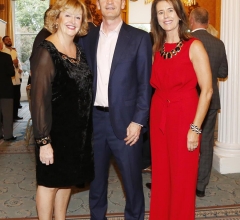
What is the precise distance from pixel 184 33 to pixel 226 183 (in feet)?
6.96

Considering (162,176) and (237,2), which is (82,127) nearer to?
(162,176)

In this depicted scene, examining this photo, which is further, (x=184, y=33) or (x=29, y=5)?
(x=29, y=5)

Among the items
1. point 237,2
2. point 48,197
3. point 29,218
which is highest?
point 237,2

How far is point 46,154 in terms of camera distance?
2.17 m

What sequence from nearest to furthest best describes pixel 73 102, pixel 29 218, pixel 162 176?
1. pixel 73 102
2. pixel 162 176
3. pixel 29 218

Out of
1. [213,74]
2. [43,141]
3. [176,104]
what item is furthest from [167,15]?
[213,74]

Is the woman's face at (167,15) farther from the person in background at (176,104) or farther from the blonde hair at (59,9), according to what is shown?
the blonde hair at (59,9)

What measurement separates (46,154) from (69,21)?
2.70ft

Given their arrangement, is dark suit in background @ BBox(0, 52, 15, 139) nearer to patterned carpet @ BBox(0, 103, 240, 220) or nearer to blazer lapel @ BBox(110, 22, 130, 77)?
patterned carpet @ BBox(0, 103, 240, 220)

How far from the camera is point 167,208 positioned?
8.43 feet

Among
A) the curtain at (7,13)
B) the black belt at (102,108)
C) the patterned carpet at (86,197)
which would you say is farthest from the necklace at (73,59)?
the curtain at (7,13)

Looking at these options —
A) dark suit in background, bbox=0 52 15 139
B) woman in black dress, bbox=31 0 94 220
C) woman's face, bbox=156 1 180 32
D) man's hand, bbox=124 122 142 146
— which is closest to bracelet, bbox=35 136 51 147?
woman in black dress, bbox=31 0 94 220

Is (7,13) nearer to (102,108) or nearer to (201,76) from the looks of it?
(102,108)

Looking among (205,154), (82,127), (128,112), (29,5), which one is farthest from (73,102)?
(29,5)
